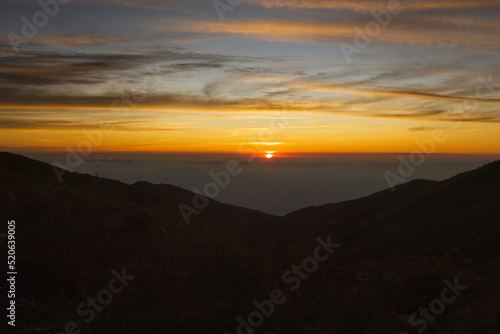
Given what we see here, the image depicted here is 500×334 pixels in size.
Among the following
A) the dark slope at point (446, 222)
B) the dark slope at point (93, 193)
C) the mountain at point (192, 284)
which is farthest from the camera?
the dark slope at point (446, 222)

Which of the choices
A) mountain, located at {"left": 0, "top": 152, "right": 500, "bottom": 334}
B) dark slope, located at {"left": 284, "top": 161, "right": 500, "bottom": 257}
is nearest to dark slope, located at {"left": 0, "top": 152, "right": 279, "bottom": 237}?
mountain, located at {"left": 0, "top": 152, "right": 500, "bottom": 334}

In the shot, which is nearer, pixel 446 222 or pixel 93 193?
pixel 93 193

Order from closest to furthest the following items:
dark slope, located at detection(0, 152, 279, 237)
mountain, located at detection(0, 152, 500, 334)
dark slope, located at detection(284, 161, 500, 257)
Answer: mountain, located at detection(0, 152, 500, 334), dark slope, located at detection(0, 152, 279, 237), dark slope, located at detection(284, 161, 500, 257)

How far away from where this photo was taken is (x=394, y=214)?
28.5m

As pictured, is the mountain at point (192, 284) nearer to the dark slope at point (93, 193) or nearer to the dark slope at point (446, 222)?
the dark slope at point (93, 193)

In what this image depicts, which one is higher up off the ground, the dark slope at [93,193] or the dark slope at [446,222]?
the dark slope at [93,193]

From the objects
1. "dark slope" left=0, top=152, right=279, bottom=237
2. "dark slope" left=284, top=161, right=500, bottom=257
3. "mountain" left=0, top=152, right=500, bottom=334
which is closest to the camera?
"mountain" left=0, top=152, right=500, bottom=334

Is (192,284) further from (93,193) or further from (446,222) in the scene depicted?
(446,222)

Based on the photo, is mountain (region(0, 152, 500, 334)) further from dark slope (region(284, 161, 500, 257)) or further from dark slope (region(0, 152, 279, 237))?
dark slope (region(284, 161, 500, 257))

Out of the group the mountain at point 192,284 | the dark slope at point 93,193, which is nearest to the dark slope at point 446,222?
the mountain at point 192,284

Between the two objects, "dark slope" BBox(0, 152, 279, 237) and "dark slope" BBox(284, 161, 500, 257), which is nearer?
"dark slope" BBox(0, 152, 279, 237)

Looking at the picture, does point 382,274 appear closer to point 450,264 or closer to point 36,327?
point 450,264

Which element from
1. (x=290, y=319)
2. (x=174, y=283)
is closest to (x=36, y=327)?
(x=174, y=283)

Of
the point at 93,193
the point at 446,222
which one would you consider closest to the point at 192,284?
the point at 93,193
